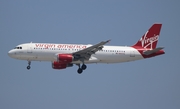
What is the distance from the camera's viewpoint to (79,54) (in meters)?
68.5

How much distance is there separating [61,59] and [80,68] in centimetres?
480

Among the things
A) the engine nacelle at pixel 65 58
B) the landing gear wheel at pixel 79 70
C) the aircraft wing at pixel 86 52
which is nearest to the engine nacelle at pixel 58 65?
the landing gear wheel at pixel 79 70

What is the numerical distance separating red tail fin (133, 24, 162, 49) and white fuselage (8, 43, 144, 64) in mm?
3052

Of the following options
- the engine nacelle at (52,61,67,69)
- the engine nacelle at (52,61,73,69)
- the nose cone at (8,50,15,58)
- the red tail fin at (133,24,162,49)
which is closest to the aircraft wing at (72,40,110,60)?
the engine nacelle at (52,61,73,69)

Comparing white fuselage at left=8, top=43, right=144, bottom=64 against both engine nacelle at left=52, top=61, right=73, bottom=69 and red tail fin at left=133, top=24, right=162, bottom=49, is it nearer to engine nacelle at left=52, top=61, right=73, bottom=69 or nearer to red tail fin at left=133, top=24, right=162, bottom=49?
engine nacelle at left=52, top=61, right=73, bottom=69

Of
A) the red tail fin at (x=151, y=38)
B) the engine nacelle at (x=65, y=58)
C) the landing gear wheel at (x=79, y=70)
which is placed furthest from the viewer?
the red tail fin at (x=151, y=38)

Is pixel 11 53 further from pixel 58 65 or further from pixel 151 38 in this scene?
pixel 151 38

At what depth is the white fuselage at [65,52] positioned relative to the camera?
224 feet

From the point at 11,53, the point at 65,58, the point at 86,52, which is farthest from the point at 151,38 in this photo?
the point at 11,53

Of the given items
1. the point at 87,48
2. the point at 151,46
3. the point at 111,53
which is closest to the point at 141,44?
the point at 151,46

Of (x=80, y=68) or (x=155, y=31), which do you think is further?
(x=155, y=31)

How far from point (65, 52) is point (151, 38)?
53.2 ft

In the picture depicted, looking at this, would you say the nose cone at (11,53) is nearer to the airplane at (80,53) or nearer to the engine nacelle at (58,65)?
the airplane at (80,53)

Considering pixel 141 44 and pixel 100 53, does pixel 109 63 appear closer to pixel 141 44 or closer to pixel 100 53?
pixel 100 53
